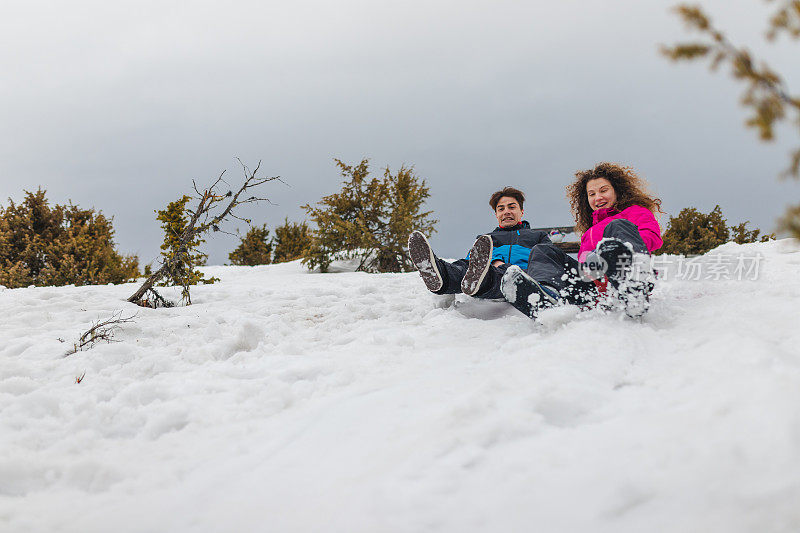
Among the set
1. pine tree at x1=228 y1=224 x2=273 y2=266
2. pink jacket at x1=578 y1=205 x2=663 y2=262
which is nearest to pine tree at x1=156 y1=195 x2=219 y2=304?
pink jacket at x1=578 y1=205 x2=663 y2=262

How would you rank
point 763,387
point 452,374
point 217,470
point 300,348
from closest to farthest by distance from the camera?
point 763,387 → point 217,470 → point 452,374 → point 300,348

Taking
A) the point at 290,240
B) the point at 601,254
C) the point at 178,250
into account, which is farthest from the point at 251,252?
the point at 601,254

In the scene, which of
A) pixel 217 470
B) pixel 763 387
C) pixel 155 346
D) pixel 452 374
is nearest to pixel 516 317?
pixel 452 374

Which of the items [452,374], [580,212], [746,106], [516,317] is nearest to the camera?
[746,106]

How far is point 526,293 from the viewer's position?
4023 mm

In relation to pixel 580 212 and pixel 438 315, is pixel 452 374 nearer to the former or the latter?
pixel 438 315

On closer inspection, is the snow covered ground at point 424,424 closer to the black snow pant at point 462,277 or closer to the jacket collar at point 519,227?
the black snow pant at point 462,277

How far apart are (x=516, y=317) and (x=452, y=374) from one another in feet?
5.18

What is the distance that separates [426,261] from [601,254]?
1870 mm

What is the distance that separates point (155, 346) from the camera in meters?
4.12

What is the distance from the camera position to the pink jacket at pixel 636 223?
4.33 m

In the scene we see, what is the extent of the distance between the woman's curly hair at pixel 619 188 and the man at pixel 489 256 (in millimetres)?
534

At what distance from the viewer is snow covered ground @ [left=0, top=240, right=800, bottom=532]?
70.1 inches

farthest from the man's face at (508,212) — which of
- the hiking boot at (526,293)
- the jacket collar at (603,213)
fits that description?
the hiking boot at (526,293)
